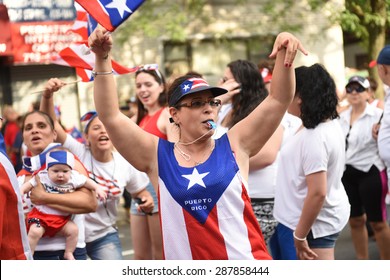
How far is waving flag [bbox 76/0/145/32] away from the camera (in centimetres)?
373

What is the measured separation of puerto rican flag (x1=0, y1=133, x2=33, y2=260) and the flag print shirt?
0.74 metres

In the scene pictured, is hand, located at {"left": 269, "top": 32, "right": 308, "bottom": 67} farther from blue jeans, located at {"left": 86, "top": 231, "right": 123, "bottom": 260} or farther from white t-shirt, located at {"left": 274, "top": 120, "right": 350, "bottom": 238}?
blue jeans, located at {"left": 86, "top": 231, "right": 123, "bottom": 260}

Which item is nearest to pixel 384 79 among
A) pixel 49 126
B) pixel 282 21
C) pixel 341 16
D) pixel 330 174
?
pixel 330 174

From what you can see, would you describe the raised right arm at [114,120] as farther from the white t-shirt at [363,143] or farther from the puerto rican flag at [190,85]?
the white t-shirt at [363,143]

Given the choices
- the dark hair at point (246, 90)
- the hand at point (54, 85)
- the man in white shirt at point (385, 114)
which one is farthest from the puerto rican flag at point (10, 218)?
the man in white shirt at point (385, 114)

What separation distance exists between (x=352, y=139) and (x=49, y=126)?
361cm

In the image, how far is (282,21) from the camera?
18672mm

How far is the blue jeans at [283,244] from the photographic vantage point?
544 centimetres

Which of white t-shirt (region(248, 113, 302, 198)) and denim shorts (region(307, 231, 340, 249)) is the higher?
white t-shirt (region(248, 113, 302, 198))

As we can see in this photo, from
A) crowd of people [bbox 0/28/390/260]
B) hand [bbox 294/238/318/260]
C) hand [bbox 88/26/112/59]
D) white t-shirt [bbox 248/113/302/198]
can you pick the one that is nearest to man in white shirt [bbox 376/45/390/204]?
crowd of people [bbox 0/28/390/260]

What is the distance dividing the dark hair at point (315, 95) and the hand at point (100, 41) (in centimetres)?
192

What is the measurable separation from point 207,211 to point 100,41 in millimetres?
952

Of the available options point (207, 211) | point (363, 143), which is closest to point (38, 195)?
point (207, 211)
